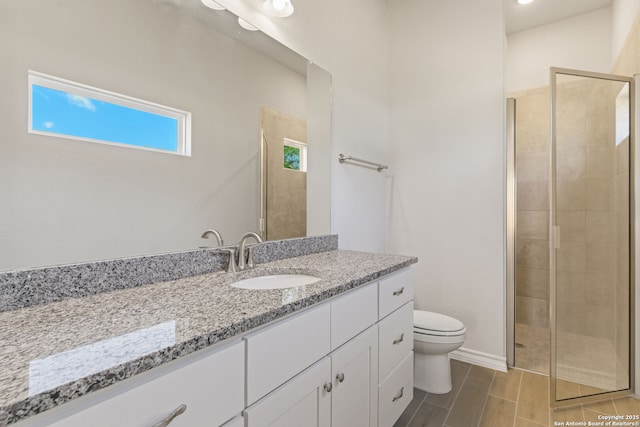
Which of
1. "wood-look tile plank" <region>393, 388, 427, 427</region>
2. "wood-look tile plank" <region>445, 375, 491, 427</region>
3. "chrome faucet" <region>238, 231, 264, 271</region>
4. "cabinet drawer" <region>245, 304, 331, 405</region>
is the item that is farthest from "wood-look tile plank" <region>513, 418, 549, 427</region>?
"chrome faucet" <region>238, 231, 264, 271</region>

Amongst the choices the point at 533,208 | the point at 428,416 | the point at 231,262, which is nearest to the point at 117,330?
the point at 231,262

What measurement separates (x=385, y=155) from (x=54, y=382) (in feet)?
8.46

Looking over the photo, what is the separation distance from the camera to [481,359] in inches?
91.8

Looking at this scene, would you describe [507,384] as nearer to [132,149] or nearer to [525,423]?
[525,423]

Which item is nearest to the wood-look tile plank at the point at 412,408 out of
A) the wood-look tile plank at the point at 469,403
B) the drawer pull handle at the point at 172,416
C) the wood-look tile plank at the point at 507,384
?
the wood-look tile plank at the point at 469,403

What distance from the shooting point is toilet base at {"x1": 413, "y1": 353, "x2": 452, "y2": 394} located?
201 cm

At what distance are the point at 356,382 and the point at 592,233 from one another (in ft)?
5.88

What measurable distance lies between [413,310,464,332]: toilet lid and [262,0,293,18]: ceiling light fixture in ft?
6.39

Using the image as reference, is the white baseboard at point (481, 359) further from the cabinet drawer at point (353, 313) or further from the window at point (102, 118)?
the window at point (102, 118)

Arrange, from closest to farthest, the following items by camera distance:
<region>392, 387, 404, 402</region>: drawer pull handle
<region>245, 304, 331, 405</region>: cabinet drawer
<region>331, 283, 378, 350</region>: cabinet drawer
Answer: <region>245, 304, 331, 405</region>: cabinet drawer, <region>331, 283, 378, 350</region>: cabinet drawer, <region>392, 387, 404, 402</region>: drawer pull handle

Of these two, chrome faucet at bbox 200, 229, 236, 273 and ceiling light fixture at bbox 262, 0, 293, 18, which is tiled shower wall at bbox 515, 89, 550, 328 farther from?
chrome faucet at bbox 200, 229, 236, 273

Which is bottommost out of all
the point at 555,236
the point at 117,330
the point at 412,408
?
the point at 412,408

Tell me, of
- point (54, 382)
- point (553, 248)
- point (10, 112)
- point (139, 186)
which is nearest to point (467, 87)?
point (553, 248)

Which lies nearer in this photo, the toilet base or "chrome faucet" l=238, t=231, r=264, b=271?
"chrome faucet" l=238, t=231, r=264, b=271
